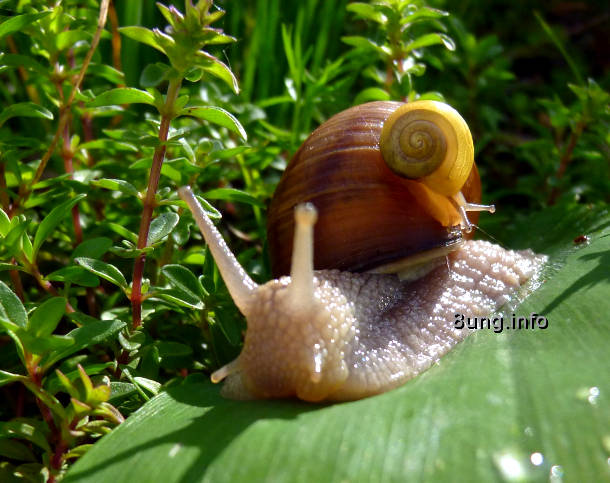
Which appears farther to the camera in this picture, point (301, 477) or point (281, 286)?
point (281, 286)

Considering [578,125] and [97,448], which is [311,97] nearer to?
[578,125]

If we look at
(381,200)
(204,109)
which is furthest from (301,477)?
(381,200)

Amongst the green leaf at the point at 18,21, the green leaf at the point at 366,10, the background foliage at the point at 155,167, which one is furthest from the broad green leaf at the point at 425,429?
the green leaf at the point at 366,10

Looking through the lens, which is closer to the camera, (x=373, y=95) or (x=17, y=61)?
(x=17, y=61)

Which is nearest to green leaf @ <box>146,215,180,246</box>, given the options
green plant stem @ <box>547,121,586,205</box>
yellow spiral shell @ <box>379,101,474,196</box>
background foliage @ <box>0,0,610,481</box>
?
background foliage @ <box>0,0,610,481</box>

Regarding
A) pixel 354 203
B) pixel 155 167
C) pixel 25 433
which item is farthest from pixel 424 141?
pixel 25 433

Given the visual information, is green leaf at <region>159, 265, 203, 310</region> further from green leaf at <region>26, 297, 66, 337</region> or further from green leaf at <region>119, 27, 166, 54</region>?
green leaf at <region>119, 27, 166, 54</region>

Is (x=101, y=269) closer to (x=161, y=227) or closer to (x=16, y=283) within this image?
(x=161, y=227)
